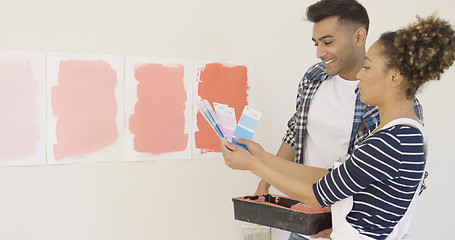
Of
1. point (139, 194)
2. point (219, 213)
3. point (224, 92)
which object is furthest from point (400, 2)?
point (139, 194)

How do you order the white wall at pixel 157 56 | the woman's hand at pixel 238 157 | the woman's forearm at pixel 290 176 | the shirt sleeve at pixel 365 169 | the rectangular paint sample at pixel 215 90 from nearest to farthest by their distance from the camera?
the shirt sleeve at pixel 365 169 < the woman's forearm at pixel 290 176 < the woman's hand at pixel 238 157 < the white wall at pixel 157 56 < the rectangular paint sample at pixel 215 90

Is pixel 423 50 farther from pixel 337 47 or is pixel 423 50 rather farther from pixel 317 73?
pixel 317 73

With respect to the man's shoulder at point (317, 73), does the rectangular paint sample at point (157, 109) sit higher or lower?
lower

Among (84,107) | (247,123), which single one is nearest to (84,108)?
(84,107)

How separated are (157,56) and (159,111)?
0.74 ft

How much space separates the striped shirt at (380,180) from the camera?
97 cm

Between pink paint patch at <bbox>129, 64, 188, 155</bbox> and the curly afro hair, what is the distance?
3.04 ft

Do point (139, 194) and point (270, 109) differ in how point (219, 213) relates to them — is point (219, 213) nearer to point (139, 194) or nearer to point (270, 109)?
point (139, 194)

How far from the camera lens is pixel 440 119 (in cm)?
226

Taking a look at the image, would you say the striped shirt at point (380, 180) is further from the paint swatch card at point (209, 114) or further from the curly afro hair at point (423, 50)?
the paint swatch card at point (209, 114)

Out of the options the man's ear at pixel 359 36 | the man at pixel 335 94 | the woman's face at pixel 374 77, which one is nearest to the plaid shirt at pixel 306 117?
the man at pixel 335 94

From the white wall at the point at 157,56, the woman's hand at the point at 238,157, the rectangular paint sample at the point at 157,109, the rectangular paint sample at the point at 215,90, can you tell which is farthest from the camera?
the rectangular paint sample at the point at 215,90

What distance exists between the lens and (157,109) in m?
1.67

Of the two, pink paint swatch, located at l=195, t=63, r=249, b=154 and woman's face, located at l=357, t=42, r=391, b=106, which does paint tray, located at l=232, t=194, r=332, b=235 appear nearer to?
woman's face, located at l=357, t=42, r=391, b=106
